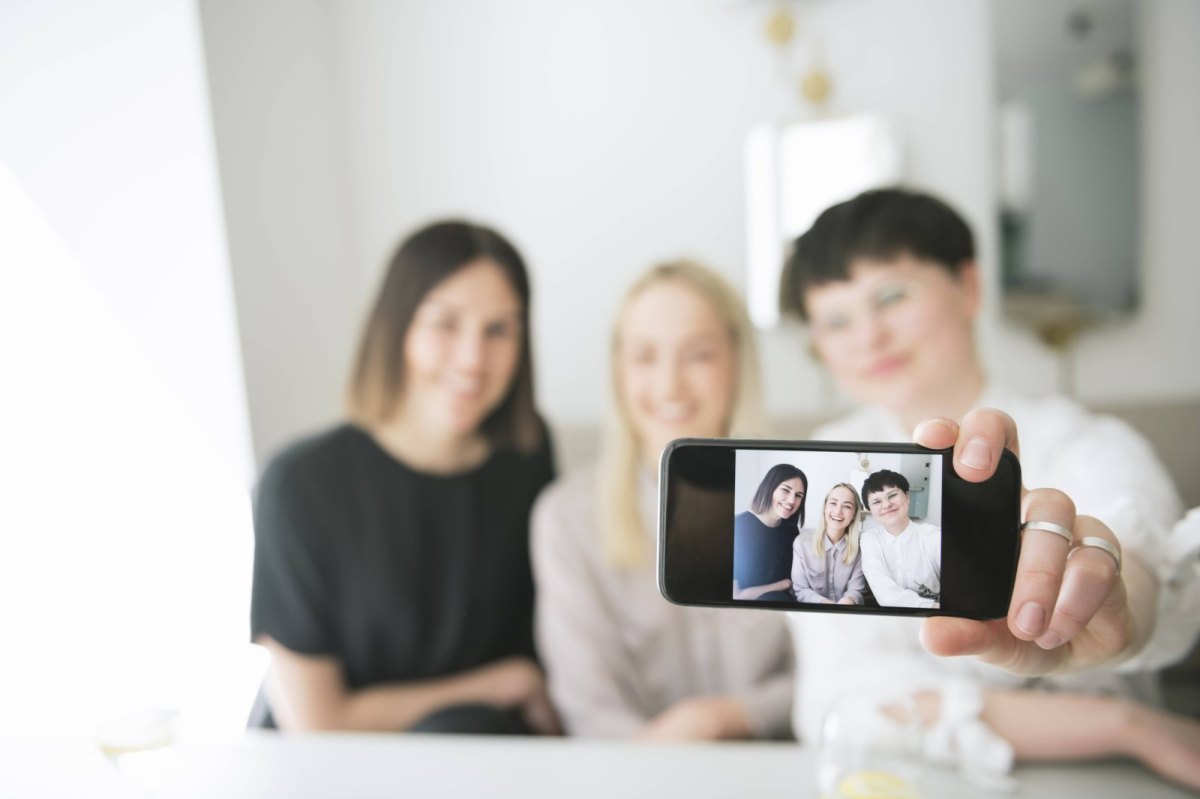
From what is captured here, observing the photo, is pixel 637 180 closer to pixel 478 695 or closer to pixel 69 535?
pixel 478 695

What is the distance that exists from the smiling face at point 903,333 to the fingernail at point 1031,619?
22 centimetres

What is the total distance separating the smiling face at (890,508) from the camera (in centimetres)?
40

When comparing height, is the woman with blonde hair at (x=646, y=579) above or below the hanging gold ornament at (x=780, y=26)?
below

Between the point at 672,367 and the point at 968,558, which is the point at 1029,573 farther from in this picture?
the point at 672,367

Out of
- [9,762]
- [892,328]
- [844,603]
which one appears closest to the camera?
[844,603]

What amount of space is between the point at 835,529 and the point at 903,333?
0.22 m

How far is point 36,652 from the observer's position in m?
0.70

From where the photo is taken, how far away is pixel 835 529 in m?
0.40

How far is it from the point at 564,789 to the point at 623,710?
10cm

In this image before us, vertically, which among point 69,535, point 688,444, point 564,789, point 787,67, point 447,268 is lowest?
point 564,789

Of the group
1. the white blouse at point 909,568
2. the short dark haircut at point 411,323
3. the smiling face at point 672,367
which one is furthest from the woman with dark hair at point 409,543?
the white blouse at point 909,568

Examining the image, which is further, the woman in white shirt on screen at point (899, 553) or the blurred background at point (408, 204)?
the blurred background at point (408, 204)

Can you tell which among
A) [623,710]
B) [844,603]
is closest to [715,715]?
[623,710]

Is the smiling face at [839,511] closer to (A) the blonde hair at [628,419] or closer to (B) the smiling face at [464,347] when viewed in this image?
(A) the blonde hair at [628,419]
